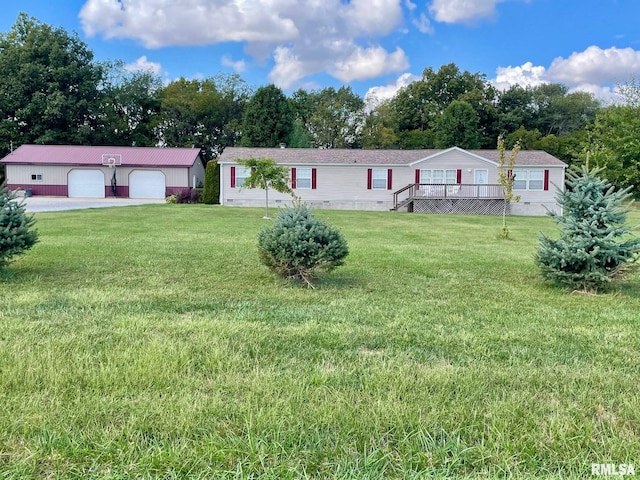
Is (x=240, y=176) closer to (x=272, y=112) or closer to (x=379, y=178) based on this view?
(x=379, y=178)

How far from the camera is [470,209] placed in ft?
78.9

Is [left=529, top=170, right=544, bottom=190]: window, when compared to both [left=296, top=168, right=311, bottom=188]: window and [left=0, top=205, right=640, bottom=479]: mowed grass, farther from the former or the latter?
[left=0, top=205, right=640, bottom=479]: mowed grass

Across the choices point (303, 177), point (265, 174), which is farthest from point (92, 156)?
point (265, 174)

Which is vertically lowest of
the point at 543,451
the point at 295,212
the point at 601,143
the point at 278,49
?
the point at 543,451

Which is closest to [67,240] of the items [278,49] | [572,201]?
[572,201]

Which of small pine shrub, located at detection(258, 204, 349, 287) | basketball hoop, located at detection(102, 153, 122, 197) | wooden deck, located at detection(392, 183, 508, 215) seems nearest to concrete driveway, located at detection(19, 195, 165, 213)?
basketball hoop, located at detection(102, 153, 122, 197)

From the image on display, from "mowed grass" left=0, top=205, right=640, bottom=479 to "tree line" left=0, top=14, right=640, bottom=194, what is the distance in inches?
1214

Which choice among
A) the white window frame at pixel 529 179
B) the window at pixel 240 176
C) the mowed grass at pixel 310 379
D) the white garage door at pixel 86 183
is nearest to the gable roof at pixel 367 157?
the white window frame at pixel 529 179

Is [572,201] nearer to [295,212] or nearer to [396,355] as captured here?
[295,212]

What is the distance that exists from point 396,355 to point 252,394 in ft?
3.92

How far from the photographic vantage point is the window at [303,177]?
Answer: 86.1ft

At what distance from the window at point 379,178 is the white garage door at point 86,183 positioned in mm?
17720

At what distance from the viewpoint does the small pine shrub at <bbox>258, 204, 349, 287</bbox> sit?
19.0 ft

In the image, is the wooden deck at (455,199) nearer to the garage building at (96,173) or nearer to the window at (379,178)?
the window at (379,178)
